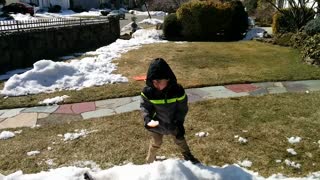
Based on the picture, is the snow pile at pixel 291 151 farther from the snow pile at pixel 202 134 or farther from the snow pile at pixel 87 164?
the snow pile at pixel 87 164

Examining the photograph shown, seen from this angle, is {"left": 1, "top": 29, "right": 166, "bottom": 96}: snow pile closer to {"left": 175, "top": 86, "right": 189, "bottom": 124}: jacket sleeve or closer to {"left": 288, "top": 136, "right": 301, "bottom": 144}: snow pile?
{"left": 288, "top": 136, "right": 301, "bottom": 144}: snow pile

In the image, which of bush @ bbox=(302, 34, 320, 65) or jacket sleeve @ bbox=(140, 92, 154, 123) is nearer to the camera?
jacket sleeve @ bbox=(140, 92, 154, 123)

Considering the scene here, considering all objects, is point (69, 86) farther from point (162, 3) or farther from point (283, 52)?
point (162, 3)

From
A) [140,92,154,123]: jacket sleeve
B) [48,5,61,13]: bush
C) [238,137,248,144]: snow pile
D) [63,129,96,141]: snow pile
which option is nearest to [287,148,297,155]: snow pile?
[238,137,248,144]: snow pile

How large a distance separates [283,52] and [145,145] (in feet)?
29.1

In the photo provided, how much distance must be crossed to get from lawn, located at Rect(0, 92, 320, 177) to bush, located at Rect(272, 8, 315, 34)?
11.0 meters

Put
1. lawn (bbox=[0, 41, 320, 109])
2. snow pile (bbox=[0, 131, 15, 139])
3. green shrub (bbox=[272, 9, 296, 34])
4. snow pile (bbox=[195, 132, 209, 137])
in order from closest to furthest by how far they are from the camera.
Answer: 1. snow pile (bbox=[195, 132, 209, 137])
2. snow pile (bbox=[0, 131, 15, 139])
3. lawn (bbox=[0, 41, 320, 109])
4. green shrub (bbox=[272, 9, 296, 34])

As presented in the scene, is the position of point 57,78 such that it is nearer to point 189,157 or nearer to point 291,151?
point 189,157

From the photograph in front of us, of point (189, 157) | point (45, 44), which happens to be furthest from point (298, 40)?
point (189, 157)

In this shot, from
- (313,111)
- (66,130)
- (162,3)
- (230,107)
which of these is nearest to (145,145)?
(66,130)

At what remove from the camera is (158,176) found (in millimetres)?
3371

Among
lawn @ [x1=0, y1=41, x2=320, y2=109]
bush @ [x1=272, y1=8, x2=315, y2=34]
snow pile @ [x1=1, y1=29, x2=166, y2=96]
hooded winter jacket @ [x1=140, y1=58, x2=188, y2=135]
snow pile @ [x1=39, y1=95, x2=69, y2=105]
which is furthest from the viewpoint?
bush @ [x1=272, y1=8, x2=315, y2=34]

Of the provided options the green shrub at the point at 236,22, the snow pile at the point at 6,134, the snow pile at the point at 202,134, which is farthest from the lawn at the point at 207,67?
the green shrub at the point at 236,22

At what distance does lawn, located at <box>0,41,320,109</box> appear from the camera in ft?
25.5
